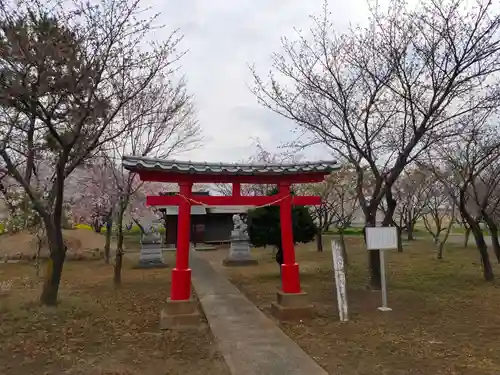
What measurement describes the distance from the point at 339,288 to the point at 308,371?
8.88 ft

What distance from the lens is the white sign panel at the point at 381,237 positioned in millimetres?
7730

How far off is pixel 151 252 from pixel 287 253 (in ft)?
32.8

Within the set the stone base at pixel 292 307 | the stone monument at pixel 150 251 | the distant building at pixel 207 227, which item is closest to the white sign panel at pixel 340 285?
the stone base at pixel 292 307

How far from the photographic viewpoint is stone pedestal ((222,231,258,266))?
1697 centimetres

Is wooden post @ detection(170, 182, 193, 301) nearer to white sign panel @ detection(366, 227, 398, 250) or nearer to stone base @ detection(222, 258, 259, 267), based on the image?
white sign panel @ detection(366, 227, 398, 250)

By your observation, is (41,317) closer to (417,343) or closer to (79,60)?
(79,60)

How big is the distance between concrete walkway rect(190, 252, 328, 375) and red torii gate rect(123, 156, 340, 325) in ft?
2.63

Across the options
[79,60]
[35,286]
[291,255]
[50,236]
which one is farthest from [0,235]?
[291,255]

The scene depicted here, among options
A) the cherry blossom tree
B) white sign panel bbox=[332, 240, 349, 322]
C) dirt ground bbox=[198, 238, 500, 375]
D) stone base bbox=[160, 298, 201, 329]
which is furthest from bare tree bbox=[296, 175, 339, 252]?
stone base bbox=[160, 298, 201, 329]

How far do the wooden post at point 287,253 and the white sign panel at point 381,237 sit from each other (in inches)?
58.5

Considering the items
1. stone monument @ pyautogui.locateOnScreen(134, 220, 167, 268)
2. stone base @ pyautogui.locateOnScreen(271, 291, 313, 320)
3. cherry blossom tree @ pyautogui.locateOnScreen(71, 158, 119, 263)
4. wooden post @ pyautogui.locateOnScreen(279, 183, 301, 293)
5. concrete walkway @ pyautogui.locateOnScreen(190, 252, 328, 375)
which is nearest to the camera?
concrete walkway @ pyautogui.locateOnScreen(190, 252, 328, 375)

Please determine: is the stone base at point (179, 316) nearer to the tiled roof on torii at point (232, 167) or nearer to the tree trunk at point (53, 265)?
the tiled roof on torii at point (232, 167)

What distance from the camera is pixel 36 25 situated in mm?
6312

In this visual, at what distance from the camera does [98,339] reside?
241 inches
